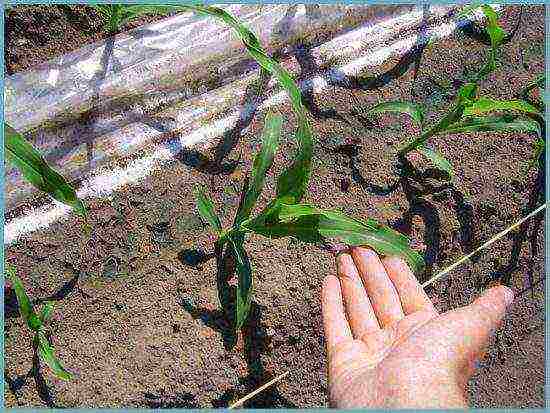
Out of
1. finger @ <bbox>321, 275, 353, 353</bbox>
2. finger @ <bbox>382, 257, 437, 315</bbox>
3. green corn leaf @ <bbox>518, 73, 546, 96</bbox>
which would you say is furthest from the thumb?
green corn leaf @ <bbox>518, 73, 546, 96</bbox>

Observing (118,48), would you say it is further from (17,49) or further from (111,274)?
(111,274)

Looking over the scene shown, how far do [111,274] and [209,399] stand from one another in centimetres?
34

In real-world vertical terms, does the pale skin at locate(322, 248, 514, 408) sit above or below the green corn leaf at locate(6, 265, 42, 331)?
below

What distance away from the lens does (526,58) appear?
5.60ft

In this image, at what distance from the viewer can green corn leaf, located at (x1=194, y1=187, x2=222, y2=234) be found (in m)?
1.35

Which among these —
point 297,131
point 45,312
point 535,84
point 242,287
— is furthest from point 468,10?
point 45,312

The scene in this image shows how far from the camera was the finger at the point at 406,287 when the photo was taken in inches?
51.6

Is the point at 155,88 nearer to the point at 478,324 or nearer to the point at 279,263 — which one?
the point at 279,263

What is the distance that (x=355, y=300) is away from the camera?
1.33 metres

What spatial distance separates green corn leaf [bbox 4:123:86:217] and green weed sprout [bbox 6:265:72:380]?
202 mm

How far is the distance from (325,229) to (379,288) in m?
0.17

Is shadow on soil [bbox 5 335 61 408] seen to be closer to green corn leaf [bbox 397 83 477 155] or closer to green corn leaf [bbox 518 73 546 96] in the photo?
green corn leaf [bbox 397 83 477 155]

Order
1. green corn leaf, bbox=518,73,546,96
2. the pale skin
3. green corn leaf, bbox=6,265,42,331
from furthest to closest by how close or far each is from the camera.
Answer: green corn leaf, bbox=518,73,546,96, green corn leaf, bbox=6,265,42,331, the pale skin

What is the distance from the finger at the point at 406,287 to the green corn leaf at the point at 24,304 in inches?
27.1
